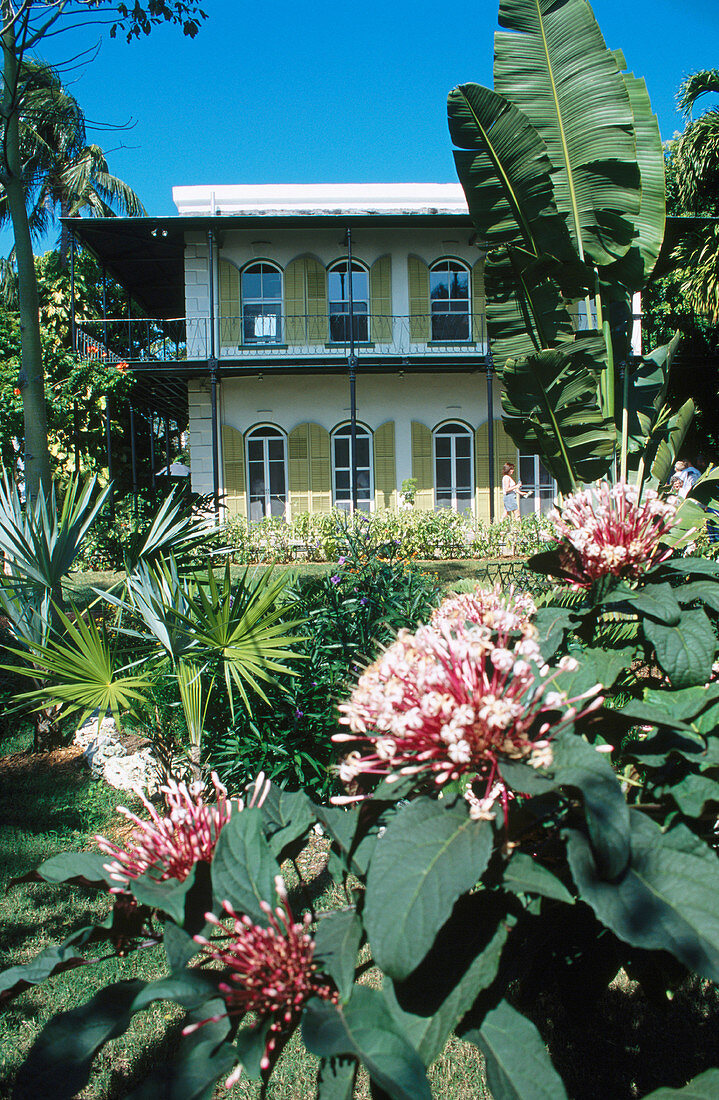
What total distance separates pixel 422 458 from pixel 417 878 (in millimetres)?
15535

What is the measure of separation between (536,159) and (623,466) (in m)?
1.76

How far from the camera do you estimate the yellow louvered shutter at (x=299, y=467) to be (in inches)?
630

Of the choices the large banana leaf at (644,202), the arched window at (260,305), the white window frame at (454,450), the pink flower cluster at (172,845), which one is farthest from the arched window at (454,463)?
the pink flower cluster at (172,845)

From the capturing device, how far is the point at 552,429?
400 cm

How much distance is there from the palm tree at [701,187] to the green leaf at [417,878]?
1489 centimetres

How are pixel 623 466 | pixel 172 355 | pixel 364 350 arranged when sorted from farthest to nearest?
pixel 172 355, pixel 364 350, pixel 623 466

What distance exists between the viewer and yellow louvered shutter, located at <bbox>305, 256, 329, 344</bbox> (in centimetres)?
1622

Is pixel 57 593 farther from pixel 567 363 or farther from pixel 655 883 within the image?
pixel 655 883

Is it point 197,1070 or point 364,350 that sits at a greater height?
point 364,350

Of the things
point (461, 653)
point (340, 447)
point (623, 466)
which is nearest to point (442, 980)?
point (461, 653)

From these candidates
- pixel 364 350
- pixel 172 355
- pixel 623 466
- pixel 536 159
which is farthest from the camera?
pixel 172 355

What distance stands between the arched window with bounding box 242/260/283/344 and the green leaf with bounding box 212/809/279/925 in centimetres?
1618

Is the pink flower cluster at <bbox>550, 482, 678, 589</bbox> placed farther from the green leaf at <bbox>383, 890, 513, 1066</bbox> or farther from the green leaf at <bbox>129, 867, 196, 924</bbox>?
the green leaf at <bbox>129, 867, 196, 924</bbox>

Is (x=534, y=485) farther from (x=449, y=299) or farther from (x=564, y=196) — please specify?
(x=564, y=196)
